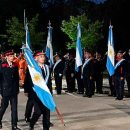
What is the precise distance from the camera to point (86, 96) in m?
18.7

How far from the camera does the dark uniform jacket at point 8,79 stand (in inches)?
427

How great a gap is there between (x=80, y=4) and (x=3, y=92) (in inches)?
2000

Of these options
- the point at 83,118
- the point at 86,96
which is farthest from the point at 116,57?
the point at 83,118

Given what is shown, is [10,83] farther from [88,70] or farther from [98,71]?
[98,71]

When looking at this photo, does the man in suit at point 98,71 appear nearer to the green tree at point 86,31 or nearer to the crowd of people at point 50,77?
the crowd of people at point 50,77

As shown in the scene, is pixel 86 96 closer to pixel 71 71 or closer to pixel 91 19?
pixel 71 71

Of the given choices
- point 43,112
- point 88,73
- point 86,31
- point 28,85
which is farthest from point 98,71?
point 86,31

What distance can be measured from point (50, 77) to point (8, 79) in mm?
1125

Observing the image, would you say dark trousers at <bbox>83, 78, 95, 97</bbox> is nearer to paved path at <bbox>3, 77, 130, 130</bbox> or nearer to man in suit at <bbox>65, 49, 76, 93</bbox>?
paved path at <bbox>3, 77, 130, 130</bbox>

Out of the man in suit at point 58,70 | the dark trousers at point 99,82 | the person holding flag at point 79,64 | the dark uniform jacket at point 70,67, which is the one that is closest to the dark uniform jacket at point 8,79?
the person holding flag at point 79,64

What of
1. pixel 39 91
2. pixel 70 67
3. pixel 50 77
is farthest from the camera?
pixel 70 67

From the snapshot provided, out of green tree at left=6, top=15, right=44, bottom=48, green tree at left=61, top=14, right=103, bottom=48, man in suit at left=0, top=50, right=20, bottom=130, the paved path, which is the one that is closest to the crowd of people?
man in suit at left=0, top=50, right=20, bottom=130

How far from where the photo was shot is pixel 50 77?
10.2 m

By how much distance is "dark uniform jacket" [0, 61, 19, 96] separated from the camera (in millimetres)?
10844
